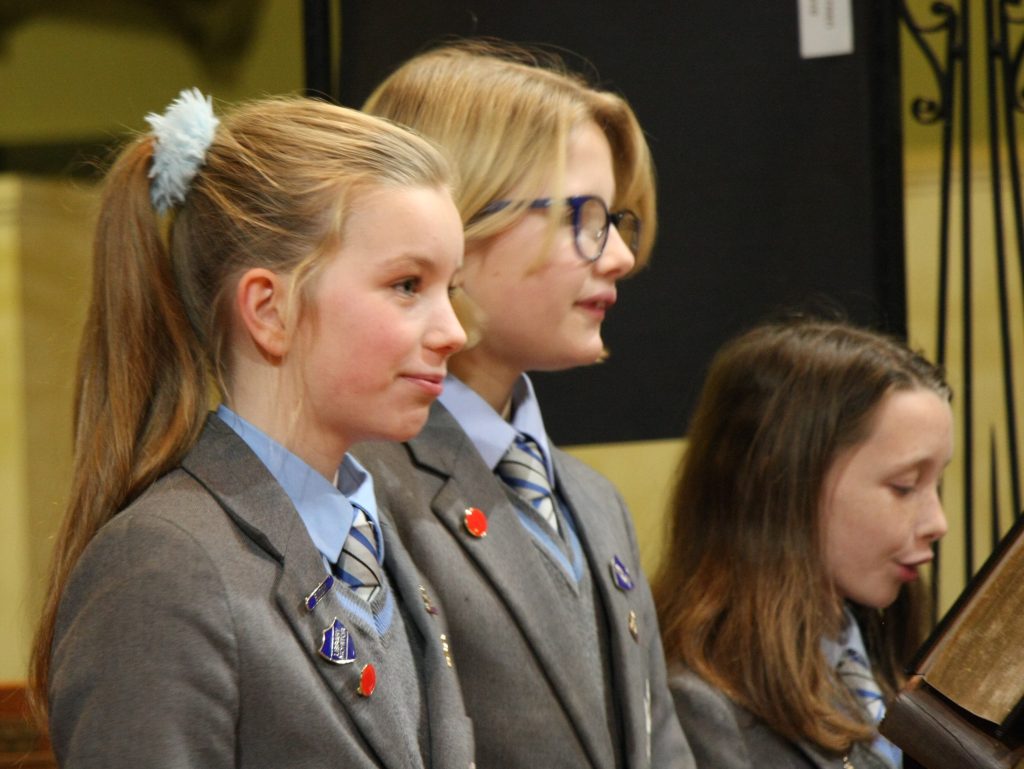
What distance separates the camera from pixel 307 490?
1.68 metres

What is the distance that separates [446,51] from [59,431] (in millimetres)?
2600

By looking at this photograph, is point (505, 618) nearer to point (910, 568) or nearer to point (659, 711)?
point (659, 711)

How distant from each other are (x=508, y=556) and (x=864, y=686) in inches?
33.8

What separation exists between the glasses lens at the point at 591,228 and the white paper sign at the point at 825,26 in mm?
1035

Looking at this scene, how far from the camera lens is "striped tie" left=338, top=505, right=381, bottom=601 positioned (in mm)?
1700

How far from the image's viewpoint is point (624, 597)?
7.11 ft

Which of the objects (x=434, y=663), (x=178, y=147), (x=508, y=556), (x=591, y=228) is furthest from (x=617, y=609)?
(x=178, y=147)

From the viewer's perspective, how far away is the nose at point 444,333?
167cm

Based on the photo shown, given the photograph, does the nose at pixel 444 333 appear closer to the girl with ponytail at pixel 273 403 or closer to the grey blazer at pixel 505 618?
the girl with ponytail at pixel 273 403

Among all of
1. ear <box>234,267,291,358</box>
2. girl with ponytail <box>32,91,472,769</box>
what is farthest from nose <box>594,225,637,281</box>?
ear <box>234,267,291,358</box>

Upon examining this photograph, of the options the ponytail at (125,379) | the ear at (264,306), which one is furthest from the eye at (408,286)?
the ponytail at (125,379)

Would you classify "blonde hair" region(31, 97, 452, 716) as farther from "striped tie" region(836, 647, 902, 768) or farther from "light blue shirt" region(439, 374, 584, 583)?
"striped tie" region(836, 647, 902, 768)

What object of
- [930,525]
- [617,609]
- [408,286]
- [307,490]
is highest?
[408,286]

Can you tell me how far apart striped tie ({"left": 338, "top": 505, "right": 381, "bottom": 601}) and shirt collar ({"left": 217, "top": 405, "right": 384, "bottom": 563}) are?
0.02 meters
